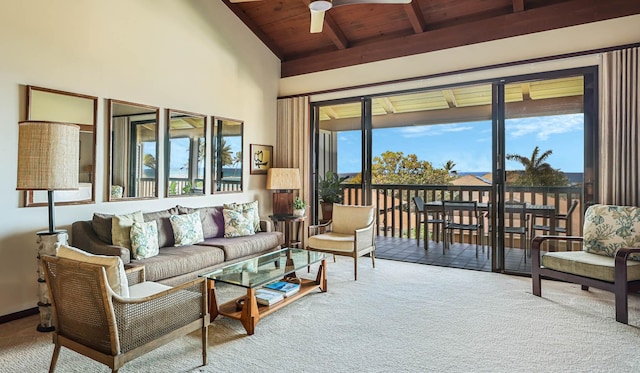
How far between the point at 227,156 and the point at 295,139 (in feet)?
4.20

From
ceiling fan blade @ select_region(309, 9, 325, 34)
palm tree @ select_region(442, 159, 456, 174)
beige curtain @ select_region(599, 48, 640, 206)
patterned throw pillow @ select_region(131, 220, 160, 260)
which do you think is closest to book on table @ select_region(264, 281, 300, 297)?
patterned throw pillow @ select_region(131, 220, 160, 260)

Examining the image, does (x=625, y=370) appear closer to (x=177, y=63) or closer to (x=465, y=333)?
(x=465, y=333)

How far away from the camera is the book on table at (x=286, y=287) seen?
10.5 feet

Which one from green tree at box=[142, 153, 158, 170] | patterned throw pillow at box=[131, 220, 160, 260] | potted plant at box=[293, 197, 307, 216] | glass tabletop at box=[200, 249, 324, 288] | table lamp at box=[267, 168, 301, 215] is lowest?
glass tabletop at box=[200, 249, 324, 288]

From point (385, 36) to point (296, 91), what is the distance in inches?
67.2

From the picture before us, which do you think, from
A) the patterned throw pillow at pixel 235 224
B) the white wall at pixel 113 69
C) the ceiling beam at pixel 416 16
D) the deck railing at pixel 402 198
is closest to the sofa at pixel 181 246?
the patterned throw pillow at pixel 235 224

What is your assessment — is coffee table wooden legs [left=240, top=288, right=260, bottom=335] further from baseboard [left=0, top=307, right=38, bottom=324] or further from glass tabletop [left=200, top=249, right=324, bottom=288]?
baseboard [left=0, top=307, right=38, bottom=324]

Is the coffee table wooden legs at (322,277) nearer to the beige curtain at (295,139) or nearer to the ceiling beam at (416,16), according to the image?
the beige curtain at (295,139)

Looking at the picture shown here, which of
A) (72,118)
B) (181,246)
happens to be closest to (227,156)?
(181,246)

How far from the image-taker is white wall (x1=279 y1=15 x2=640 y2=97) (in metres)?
3.95

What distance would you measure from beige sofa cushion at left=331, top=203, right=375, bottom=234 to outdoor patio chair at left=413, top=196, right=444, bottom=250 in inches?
62.9

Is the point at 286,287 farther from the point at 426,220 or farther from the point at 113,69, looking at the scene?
the point at 426,220

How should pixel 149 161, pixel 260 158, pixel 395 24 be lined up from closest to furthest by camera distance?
pixel 149 161 → pixel 395 24 → pixel 260 158

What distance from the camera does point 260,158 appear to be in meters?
5.84
